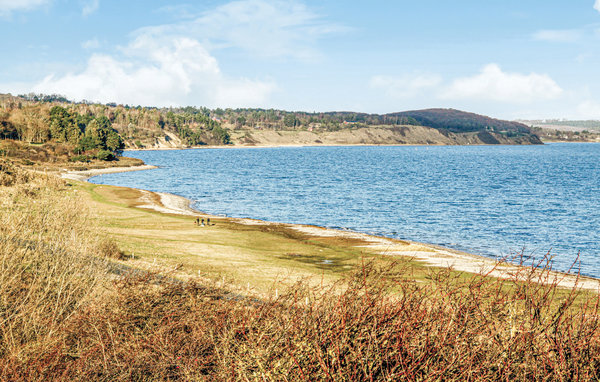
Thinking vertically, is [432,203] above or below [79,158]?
below

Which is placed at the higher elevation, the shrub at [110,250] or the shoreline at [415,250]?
the shrub at [110,250]

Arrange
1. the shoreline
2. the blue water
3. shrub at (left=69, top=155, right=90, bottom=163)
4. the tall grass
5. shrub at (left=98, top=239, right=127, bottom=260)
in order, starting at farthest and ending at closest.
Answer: shrub at (left=69, top=155, right=90, bottom=163)
the blue water
the shoreline
shrub at (left=98, top=239, right=127, bottom=260)
the tall grass

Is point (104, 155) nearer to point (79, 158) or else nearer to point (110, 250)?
point (79, 158)

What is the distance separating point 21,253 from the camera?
16172 millimetres

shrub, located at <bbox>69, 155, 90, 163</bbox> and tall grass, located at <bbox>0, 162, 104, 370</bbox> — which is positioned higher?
tall grass, located at <bbox>0, 162, 104, 370</bbox>

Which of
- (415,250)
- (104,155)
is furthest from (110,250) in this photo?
(104,155)

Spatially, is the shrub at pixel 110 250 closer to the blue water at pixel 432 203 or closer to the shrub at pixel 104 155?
the blue water at pixel 432 203

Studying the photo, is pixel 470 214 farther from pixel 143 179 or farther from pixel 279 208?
pixel 143 179

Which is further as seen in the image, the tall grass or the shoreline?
the shoreline

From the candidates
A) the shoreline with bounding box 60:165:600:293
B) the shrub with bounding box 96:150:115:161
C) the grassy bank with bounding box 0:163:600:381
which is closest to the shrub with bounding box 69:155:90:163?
the shrub with bounding box 96:150:115:161

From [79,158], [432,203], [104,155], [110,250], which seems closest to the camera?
[110,250]

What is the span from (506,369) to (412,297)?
203 cm

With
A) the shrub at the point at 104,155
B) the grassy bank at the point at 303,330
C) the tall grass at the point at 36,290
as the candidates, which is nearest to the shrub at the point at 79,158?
the shrub at the point at 104,155

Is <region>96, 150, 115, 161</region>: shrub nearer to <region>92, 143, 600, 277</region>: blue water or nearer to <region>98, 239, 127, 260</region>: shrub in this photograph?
<region>92, 143, 600, 277</region>: blue water
